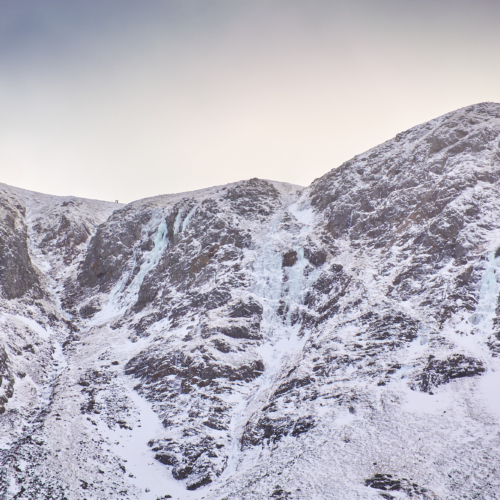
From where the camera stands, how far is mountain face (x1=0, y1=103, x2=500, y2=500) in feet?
92.3

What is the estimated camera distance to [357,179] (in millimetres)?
70688

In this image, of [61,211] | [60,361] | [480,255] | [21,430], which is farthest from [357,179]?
[61,211]

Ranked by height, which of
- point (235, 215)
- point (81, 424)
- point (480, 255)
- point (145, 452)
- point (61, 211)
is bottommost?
point (145, 452)

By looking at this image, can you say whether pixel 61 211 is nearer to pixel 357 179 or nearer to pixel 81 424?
pixel 357 179

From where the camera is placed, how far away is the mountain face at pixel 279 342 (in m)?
28.1

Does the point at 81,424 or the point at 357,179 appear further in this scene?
the point at 357,179

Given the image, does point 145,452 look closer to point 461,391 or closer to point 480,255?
point 461,391

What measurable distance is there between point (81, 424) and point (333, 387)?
68.5ft

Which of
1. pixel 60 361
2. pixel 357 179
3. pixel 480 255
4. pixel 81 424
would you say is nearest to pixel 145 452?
pixel 81 424

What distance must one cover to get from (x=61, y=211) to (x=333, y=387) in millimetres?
81353

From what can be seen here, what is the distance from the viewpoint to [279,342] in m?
48.5

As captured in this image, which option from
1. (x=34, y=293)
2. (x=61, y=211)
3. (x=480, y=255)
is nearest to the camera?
(x=480, y=255)

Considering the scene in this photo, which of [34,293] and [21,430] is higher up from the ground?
[34,293]

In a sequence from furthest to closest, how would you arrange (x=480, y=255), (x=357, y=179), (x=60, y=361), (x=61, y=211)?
1. (x=61, y=211)
2. (x=357, y=179)
3. (x=60, y=361)
4. (x=480, y=255)
